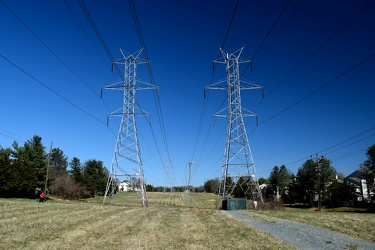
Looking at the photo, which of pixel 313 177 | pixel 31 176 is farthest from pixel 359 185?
pixel 31 176

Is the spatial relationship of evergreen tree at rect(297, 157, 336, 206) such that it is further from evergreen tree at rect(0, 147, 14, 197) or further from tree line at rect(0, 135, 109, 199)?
evergreen tree at rect(0, 147, 14, 197)

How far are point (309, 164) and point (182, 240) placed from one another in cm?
8144

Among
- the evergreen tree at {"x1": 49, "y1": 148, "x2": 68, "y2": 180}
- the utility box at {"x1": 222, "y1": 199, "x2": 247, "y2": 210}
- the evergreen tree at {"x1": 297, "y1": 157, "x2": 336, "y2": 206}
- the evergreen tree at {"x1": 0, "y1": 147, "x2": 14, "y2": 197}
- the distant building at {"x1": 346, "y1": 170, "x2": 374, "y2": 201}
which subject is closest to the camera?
the utility box at {"x1": 222, "y1": 199, "x2": 247, "y2": 210}

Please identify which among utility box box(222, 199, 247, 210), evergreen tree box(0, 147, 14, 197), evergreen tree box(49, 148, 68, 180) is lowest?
utility box box(222, 199, 247, 210)

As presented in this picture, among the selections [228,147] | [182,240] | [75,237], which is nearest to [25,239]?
[75,237]

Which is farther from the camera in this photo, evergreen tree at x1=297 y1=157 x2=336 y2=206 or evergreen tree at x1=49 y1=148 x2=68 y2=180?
evergreen tree at x1=49 y1=148 x2=68 y2=180

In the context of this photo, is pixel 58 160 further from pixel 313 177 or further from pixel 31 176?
pixel 313 177

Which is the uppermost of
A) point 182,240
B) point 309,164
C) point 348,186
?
point 309,164

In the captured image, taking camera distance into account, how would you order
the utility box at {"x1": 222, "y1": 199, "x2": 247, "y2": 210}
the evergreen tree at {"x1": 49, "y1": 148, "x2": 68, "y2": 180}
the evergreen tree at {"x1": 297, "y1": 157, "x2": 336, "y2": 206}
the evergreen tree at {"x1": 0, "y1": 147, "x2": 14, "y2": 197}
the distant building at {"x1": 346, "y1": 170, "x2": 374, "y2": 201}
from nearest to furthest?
the utility box at {"x1": 222, "y1": 199, "x2": 247, "y2": 210} → the evergreen tree at {"x1": 0, "y1": 147, "x2": 14, "y2": 197} → the evergreen tree at {"x1": 297, "y1": 157, "x2": 336, "y2": 206} → the distant building at {"x1": 346, "y1": 170, "x2": 374, "y2": 201} → the evergreen tree at {"x1": 49, "y1": 148, "x2": 68, "y2": 180}

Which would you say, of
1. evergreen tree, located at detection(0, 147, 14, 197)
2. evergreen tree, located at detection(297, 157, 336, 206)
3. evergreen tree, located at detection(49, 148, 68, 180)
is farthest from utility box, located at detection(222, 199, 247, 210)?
evergreen tree, located at detection(49, 148, 68, 180)

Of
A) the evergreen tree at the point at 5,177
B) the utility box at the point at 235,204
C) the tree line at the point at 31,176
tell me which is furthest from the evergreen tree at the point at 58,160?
the utility box at the point at 235,204

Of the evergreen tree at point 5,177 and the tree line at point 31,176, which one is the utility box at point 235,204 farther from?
the evergreen tree at point 5,177

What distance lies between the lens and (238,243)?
1316cm

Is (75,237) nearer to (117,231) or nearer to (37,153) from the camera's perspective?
(117,231)
